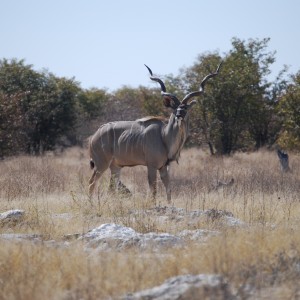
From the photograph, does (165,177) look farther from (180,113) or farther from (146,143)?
(180,113)

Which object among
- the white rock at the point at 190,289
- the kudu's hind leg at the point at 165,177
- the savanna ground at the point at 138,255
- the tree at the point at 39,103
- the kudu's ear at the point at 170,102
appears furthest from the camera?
the tree at the point at 39,103

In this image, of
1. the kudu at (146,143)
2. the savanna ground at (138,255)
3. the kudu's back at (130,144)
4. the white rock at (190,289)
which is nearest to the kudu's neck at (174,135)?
the kudu at (146,143)

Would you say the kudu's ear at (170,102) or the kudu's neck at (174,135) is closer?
the kudu's neck at (174,135)

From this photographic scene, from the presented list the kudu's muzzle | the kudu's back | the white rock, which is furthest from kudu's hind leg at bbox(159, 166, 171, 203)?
the white rock

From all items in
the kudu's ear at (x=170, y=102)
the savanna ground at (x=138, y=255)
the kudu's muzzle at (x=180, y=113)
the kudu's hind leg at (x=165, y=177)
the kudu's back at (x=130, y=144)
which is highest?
the kudu's ear at (x=170, y=102)

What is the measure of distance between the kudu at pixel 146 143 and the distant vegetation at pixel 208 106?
35.1 ft

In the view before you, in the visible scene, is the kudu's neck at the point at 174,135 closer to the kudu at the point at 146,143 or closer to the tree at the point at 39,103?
the kudu at the point at 146,143

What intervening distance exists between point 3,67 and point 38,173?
14.1 metres

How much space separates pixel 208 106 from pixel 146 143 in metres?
12.4

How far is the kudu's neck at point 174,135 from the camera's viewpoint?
1382 cm

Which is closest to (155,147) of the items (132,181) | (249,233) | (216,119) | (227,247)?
(132,181)

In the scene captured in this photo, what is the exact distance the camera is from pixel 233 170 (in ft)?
60.2

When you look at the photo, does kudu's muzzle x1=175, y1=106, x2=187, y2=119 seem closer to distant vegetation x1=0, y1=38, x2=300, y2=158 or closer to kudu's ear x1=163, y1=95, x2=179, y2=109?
kudu's ear x1=163, y1=95, x2=179, y2=109

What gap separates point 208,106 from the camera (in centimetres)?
2608
